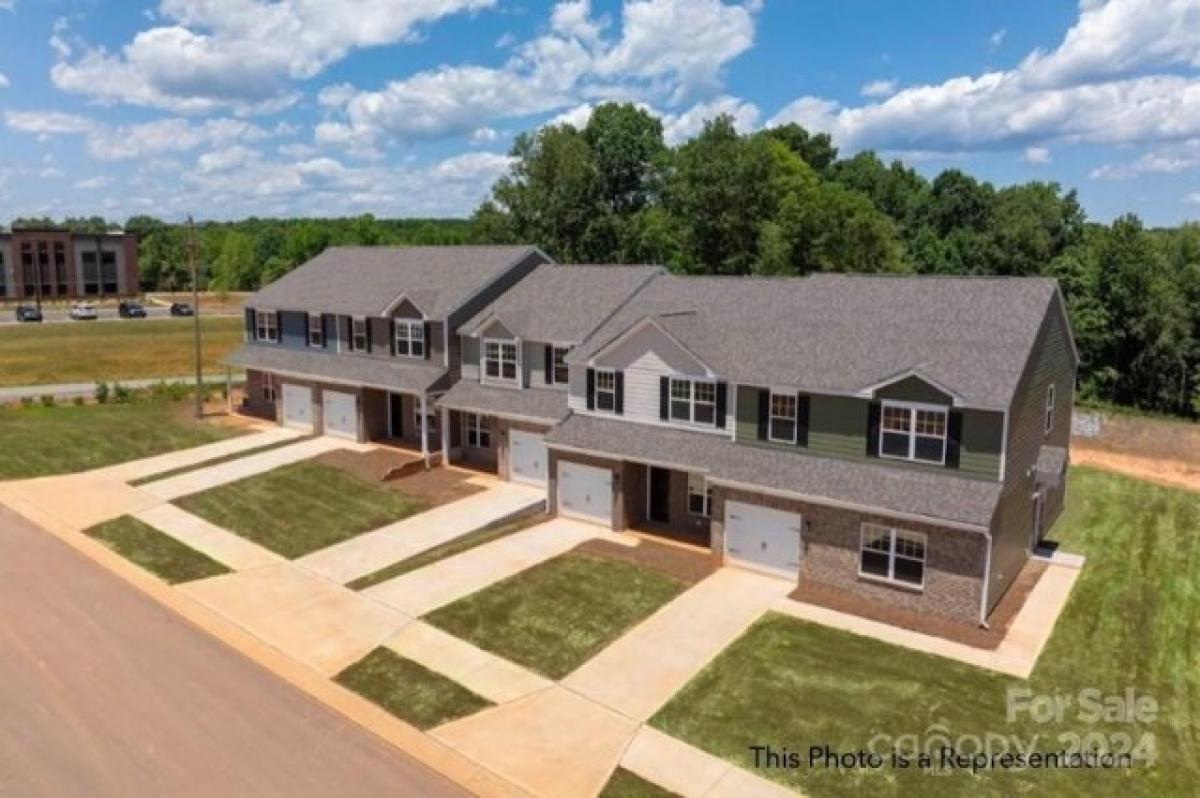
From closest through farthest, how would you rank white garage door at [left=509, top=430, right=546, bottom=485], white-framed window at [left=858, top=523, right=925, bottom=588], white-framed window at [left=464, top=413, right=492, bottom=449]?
white-framed window at [left=858, top=523, right=925, bottom=588] → white garage door at [left=509, top=430, right=546, bottom=485] → white-framed window at [left=464, top=413, right=492, bottom=449]

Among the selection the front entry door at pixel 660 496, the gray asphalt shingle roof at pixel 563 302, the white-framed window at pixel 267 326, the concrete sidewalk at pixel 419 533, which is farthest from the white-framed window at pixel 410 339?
the front entry door at pixel 660 496

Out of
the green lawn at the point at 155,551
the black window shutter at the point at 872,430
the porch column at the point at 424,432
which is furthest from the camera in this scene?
the porch column at the point at 424,432

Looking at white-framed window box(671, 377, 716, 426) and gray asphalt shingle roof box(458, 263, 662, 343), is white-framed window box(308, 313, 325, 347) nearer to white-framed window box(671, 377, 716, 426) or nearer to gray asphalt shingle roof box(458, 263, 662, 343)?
gray asphalt shingle roof box(458, 263, 662, 343)

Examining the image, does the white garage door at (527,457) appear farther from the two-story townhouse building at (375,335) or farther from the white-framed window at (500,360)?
the two-story townhouse building at (375,335)

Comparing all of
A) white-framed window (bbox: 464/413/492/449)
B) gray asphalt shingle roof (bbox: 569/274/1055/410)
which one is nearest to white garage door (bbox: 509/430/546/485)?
white-framed window (bbox: 464/413/492/449)

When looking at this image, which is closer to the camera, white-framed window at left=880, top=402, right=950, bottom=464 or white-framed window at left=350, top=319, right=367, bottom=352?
white-framed window at left=880, top=402, right=950, bottom=464

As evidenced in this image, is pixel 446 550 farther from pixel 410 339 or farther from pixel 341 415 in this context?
pixel 341 415

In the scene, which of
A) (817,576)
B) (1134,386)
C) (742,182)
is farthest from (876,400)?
(1134,386)
